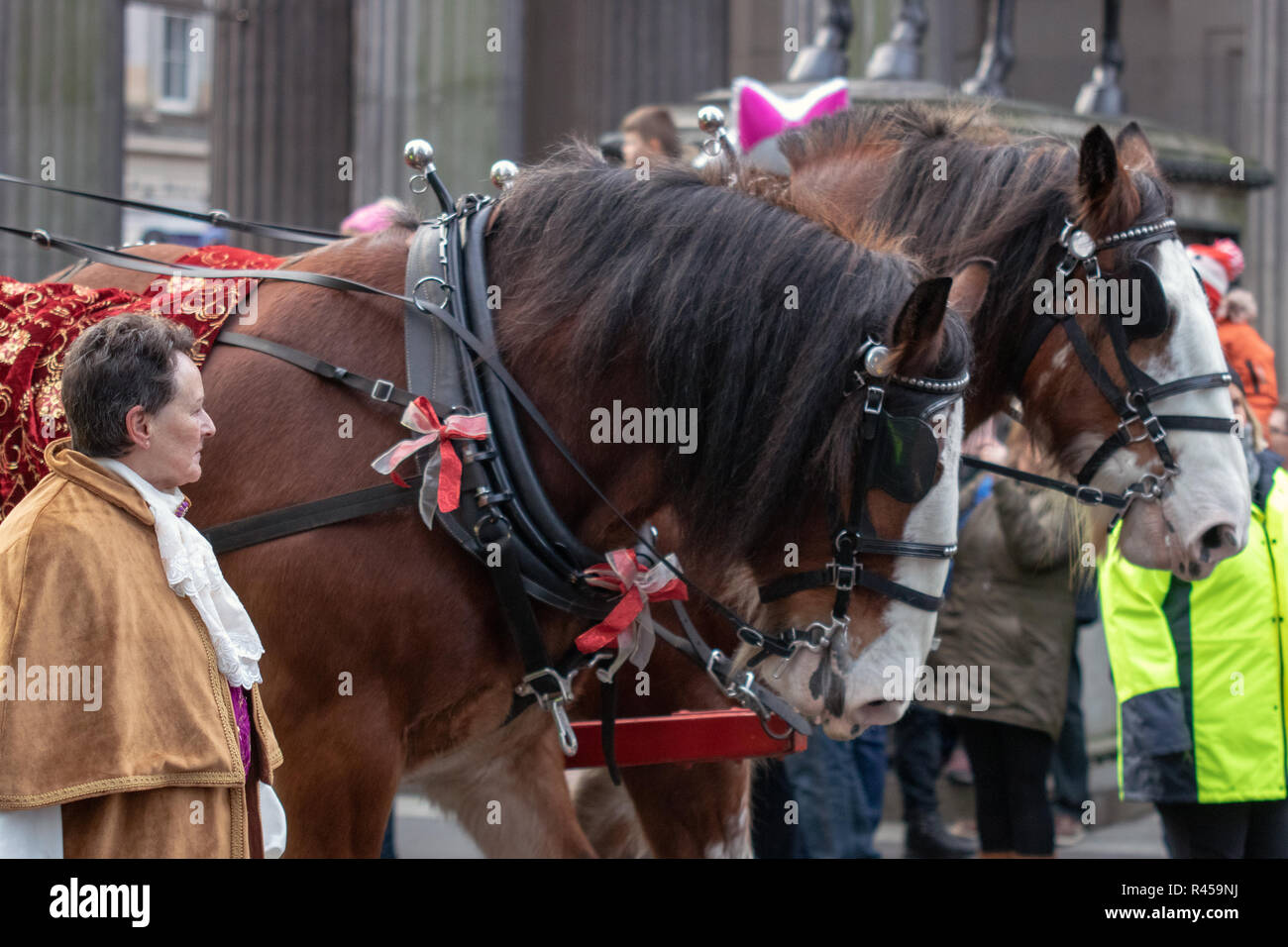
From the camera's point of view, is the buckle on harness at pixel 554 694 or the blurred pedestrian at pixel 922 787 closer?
the buckle on harness at pixel 554 694

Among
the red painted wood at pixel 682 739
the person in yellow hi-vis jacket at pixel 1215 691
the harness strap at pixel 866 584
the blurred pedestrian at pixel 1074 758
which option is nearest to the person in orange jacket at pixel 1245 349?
the blurred pedestrian at pixel 1074 758

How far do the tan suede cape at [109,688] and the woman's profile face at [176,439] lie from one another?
0.20 feet

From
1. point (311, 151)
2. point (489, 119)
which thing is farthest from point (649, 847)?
point (311, 151)

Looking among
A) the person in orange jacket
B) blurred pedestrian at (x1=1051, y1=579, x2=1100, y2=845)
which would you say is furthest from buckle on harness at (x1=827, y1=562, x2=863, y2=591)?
the person in orange jacket

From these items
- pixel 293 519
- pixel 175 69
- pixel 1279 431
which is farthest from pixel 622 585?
pixel 175 69

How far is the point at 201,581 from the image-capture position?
7.52 ft

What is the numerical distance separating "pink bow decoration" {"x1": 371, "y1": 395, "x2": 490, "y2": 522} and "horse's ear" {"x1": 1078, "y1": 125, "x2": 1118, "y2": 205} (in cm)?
166

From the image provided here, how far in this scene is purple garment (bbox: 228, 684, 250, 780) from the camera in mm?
2336

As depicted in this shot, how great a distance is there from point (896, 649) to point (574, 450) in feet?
2.24

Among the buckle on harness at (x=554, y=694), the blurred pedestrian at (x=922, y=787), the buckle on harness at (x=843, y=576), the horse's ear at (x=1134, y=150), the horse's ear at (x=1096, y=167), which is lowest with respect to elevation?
the blurred pedestrian at (x=922, y=787)

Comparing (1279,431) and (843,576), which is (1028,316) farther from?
(1279,431)

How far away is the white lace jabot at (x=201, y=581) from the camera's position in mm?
2252

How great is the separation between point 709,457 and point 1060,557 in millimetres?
3214

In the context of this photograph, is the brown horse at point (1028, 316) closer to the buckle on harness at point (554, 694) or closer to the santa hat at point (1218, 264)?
the buckle on harness at point (554, 694)
